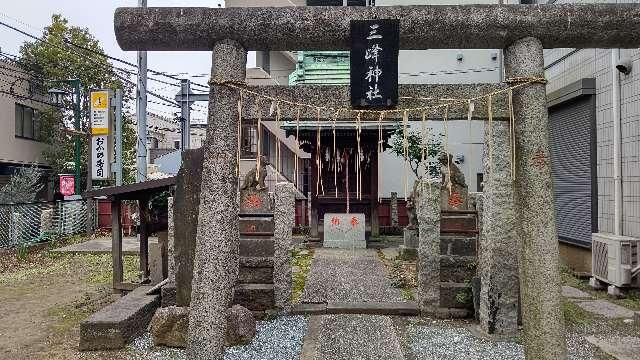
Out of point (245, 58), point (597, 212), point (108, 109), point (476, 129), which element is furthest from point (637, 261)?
point (108, 109)

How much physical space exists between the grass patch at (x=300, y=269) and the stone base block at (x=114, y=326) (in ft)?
9.06

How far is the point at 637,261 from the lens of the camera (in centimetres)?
898

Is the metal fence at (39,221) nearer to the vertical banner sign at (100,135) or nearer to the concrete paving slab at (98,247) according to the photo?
the concrete paving slab at (98,247)

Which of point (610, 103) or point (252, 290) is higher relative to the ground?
point (610, 103)

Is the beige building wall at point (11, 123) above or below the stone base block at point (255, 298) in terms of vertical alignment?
above

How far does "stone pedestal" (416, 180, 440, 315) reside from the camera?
8102mm

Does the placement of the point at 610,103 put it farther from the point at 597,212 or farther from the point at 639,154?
the point at 597,212

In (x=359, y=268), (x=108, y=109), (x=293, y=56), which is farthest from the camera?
(x=293, y=56)

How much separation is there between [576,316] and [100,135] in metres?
16.4

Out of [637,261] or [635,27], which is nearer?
[635,27]

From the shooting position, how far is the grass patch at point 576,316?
7.54 metres

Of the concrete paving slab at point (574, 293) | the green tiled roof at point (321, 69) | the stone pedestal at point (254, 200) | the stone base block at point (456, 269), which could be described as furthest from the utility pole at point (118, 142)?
the concrete paving slab at point (574, 293)

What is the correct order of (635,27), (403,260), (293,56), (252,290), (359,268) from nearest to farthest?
(635,27)
(252,290)
(359,268)
(403,260)
(293,56)

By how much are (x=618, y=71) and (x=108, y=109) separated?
16.1 meters
